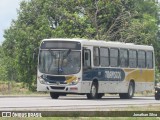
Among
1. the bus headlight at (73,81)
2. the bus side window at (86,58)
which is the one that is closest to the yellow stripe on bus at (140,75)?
the bus side window at (86,58)

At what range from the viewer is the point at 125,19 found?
6194cm

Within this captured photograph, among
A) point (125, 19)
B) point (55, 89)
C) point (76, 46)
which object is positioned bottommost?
point (55, 89)

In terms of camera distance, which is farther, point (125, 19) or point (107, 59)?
point (125, 19)

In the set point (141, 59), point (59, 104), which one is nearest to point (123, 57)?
point (141, 59)

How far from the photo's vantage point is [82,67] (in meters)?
33.4

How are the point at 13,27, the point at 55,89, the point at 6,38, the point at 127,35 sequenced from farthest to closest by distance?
1. the point at 6,38
2. the point at 13,27
3. the point at 127,35
4. the point at 55,89

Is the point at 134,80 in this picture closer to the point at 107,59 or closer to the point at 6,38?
the point at 107,59

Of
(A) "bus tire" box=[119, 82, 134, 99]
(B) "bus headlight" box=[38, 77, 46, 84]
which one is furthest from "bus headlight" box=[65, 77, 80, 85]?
(A) "bus tire" box=[119, 82, 134, 99]

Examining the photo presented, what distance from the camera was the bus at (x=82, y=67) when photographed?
33.2m

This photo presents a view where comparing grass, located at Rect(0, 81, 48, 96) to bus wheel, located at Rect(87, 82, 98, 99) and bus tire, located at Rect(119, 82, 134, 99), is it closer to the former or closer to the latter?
bus tire, located at Rect(119, 82, 134, 99)

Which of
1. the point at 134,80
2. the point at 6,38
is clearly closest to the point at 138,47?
the point at 134,80

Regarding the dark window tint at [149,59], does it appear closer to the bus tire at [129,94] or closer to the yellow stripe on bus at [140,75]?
the yellow stripe on bus at [140,75]

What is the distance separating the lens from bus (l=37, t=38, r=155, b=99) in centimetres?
3325

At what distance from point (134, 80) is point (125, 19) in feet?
76.6
